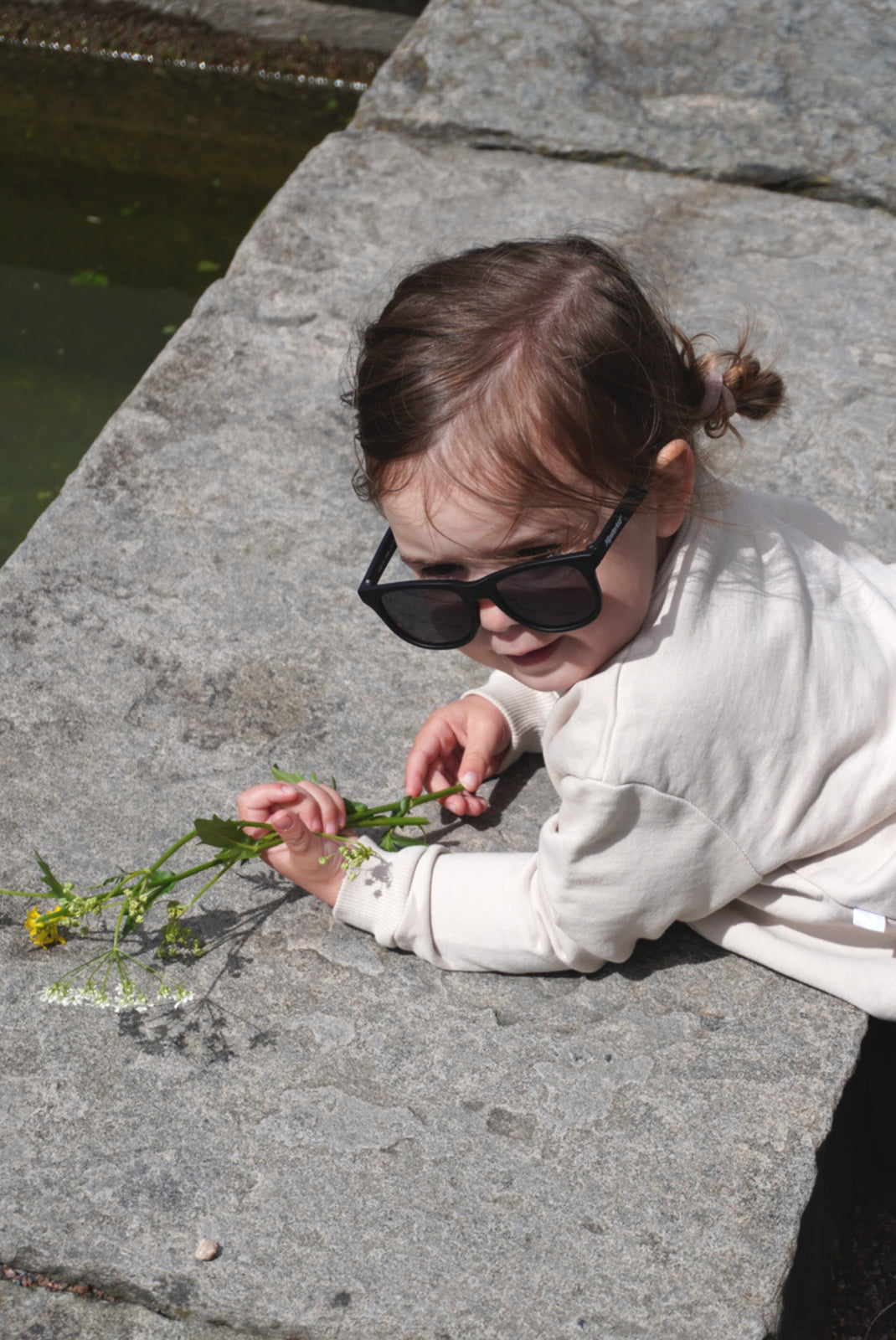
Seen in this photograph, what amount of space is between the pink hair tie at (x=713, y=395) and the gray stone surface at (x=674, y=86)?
6.35ft

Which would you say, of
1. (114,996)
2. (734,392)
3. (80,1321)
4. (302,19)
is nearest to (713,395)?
(734,392)

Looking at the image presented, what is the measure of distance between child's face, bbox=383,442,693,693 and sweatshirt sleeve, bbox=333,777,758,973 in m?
0.17

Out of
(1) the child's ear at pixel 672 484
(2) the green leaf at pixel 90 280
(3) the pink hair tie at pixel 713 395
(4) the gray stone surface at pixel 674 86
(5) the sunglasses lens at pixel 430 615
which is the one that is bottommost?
(2) the green leaf at pixel 90 280

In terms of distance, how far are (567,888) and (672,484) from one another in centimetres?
51

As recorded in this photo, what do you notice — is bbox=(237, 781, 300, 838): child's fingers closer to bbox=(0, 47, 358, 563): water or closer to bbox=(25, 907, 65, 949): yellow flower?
bbox=(25, 907, 65, 949): yellow flower

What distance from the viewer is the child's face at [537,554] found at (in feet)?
4.56

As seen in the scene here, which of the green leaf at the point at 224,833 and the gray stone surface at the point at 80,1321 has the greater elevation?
the green leaf at the point at 224,833

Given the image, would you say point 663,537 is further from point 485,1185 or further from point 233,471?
point 233,471

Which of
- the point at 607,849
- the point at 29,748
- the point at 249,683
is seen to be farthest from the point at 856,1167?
the point at 29,748

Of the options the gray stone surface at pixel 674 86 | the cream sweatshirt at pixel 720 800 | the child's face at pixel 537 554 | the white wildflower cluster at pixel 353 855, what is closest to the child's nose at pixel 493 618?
the child's face at pixel 537 554

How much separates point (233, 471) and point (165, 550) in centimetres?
27

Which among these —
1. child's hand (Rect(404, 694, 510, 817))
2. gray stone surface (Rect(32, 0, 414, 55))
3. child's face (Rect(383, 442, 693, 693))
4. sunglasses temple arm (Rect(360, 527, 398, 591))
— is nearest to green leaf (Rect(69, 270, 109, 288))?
gray stone surface (Rect(32, 0, 414, 55))

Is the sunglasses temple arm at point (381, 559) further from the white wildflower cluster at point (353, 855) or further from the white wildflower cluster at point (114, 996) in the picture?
the white wildflower cluster at point (114, 996)

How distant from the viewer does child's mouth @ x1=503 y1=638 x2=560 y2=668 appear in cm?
149
